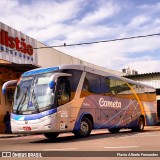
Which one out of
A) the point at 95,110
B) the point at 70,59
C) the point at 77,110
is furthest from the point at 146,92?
the point at 70,59

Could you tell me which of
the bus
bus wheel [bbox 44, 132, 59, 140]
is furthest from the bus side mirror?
bus wheel [bbox 44, 132, 59, 140]

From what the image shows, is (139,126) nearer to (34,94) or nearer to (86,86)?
(86,86)

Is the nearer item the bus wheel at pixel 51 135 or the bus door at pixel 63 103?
the bus door at pixel 63 103

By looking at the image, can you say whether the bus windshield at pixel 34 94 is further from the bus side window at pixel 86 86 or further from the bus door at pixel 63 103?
the bus side window at pixel 86 86

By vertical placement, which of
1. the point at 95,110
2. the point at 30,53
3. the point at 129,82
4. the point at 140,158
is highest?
the point at 30,53

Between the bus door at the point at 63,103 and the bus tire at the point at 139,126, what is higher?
the bus door at the point at 63,103

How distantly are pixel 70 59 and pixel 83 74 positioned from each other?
2211cm

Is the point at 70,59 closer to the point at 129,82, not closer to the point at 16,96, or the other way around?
the point at 129,82

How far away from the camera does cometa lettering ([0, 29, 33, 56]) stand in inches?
992

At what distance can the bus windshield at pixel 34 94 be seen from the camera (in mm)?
13453

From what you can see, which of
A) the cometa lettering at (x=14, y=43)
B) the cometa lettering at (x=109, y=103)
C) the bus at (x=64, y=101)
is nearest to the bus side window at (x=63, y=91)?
the bus at (x=64, y=101)

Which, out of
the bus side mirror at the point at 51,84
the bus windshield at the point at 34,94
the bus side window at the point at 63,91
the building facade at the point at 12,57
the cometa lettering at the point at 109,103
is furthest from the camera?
the building facade at the point at 12,57

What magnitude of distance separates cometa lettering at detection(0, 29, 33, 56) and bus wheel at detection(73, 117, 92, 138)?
11.1 m

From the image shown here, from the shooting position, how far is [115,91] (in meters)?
18.9
